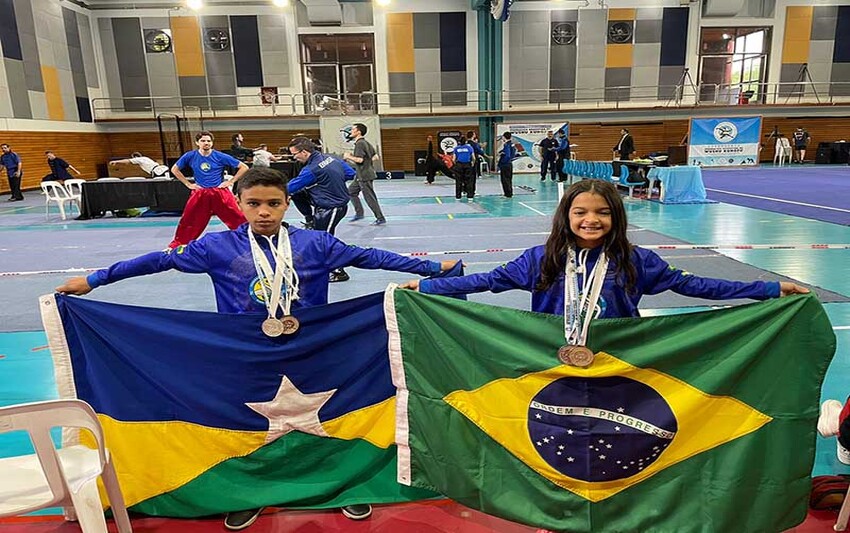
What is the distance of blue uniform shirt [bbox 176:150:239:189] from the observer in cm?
821

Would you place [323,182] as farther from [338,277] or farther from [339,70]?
[339,70]

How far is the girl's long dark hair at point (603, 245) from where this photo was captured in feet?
7.93

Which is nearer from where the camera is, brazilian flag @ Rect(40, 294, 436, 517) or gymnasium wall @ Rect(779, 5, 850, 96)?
brazilian flag @ Rect(40, 294, 436, 517)

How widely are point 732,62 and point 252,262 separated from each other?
32075mm

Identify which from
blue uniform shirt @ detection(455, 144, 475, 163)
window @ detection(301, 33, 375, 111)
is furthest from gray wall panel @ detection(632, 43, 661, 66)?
blue uniform shirt @ detection(455, 144, 475, 163)

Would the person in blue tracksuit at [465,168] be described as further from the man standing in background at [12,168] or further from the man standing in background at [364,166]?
the man standing in background at [12,168]

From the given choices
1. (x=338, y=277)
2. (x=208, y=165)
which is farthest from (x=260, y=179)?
(x=208, y=165)

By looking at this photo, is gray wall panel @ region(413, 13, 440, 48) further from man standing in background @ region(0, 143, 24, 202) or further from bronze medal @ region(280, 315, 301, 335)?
bronze medal @ region(280, 315, 301, 335)

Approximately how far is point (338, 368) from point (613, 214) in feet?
4.75

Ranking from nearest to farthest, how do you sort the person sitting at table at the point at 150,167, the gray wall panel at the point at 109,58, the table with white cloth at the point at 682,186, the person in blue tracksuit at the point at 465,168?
the table with white cloth at the point at 682,186 → the person in blue tracksuit at the point at 465,168 → the person sitting at table at the point at 150,167 → the gray wall panel at the point at 109,58

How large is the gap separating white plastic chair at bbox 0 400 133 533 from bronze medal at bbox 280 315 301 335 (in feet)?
2.70

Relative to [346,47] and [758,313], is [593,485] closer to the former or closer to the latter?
[758,313]

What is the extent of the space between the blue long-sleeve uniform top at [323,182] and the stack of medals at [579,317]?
5694 millimetres

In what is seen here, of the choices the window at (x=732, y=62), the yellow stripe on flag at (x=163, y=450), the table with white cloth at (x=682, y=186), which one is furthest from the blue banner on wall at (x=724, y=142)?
the yellow stripe on flag at (x=163, y=450)
